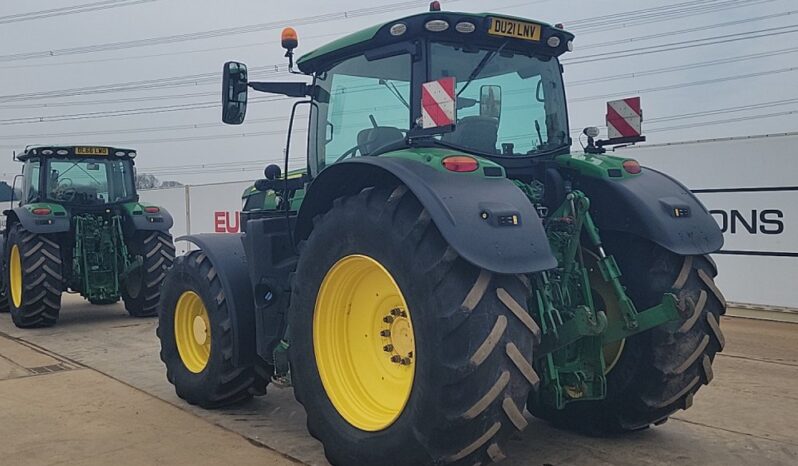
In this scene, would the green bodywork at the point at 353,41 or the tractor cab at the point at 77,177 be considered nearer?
the green bodywork at the point at 353,41

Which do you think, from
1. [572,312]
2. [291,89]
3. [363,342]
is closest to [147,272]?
[291,89]

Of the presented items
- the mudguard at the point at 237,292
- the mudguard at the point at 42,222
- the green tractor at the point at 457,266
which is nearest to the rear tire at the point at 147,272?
the mudguard at the point at 42,222

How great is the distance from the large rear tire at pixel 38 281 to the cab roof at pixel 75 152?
3.83 feet

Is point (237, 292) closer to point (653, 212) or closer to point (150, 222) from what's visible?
point (653, 212)

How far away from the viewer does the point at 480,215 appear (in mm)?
3299

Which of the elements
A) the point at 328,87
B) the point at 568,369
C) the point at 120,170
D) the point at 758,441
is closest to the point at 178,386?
the point at 328,87

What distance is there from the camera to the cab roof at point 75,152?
10055 mm

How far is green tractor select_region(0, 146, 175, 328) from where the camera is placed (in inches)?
376

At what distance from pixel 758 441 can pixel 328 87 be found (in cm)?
338

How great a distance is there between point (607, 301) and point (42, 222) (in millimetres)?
7550

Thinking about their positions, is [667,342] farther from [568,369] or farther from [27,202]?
[27,202]

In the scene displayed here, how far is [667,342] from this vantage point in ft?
13.4

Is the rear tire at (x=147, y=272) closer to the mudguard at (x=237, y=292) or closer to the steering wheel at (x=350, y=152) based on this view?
the mudguard at (x=237, y=292)

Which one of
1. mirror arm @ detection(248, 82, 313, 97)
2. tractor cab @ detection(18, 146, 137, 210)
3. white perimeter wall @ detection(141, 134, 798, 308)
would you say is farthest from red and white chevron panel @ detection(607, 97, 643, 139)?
tractor cab @ detection(18, 146, 137, 210)
